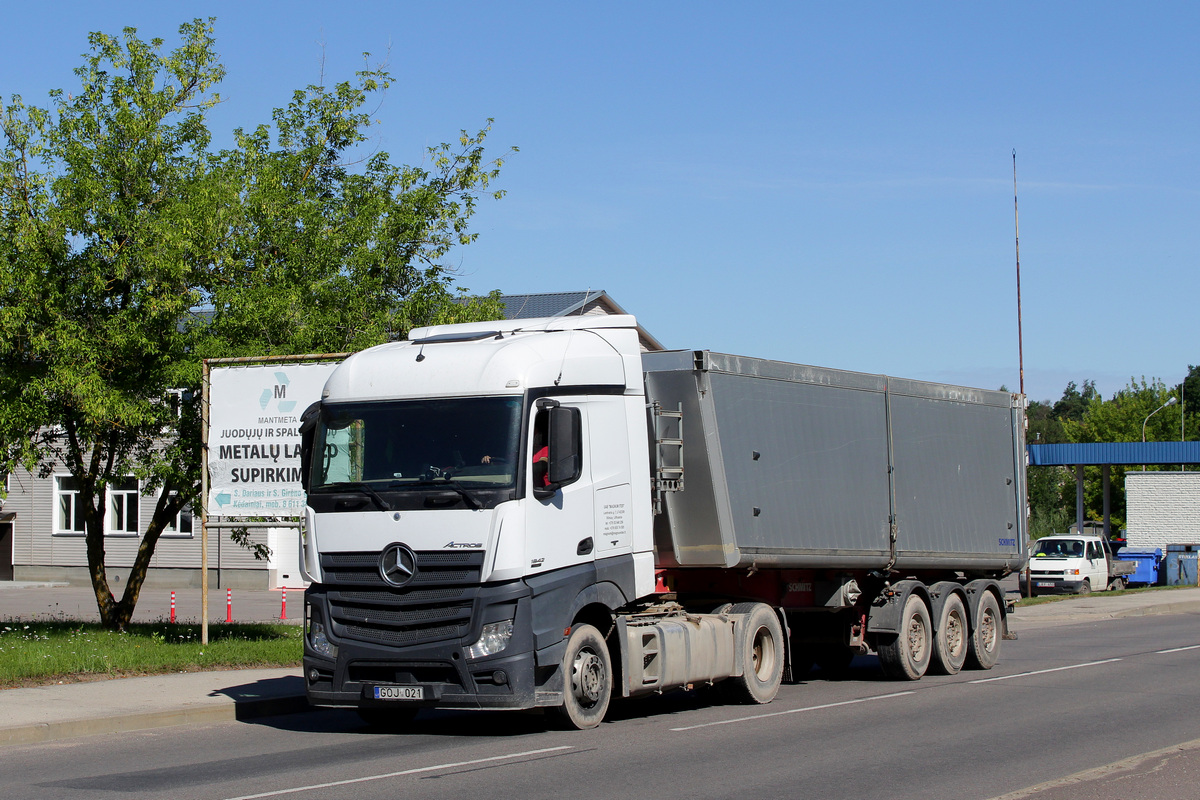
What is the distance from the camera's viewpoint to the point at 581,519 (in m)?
11.1

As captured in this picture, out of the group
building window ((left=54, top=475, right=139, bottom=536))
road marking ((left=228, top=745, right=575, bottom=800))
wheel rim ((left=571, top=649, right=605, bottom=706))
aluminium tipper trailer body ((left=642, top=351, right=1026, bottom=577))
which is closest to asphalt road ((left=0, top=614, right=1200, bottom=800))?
road marking ((left=228, top=745, right=575, bottom=800))

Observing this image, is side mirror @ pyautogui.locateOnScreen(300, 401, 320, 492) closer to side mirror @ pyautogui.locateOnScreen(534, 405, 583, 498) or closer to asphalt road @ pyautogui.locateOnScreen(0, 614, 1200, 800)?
side mirror @ pyautogui.locateOnScreen(534, 405, 583, 498)

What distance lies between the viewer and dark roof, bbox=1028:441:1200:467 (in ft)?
163

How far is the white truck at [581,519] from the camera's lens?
10.4 meters

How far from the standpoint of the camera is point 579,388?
445 inches

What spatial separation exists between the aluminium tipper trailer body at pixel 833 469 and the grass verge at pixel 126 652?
6.07 m

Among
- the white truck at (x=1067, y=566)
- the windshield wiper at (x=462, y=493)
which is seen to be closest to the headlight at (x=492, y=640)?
the windshield wiper at (x=462, y=493)

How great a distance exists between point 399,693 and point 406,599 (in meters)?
0.76

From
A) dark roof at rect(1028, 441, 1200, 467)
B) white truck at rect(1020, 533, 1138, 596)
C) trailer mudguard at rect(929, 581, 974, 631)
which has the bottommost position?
white truck at rect(1020, 533, 1138, 596)

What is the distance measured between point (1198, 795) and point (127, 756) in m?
7.83

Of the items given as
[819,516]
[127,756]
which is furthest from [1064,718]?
[127,756]

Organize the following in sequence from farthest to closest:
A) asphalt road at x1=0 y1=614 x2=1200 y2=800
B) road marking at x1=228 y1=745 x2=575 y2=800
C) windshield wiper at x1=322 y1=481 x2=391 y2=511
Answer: windshield wiper at x1=322 y1=481 x2=391 y2=511 → asphalt road at x1=0 y1=614 x2=1200 y2=800 → road marking at x1=228 y1=745 x2=575 y2=800

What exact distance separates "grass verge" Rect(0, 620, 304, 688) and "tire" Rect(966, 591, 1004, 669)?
882 cm

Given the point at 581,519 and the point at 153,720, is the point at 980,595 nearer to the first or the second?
the point at 581,519
